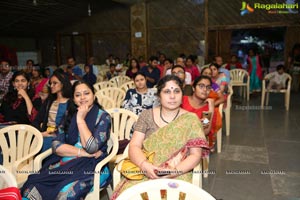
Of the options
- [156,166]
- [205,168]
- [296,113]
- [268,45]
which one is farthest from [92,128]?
[268,45]

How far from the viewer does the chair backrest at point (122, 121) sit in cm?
262

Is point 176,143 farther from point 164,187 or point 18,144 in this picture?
point 18,144

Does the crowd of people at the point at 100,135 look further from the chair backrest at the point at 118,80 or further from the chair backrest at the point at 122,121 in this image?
the chair backrest at the point at 118,80

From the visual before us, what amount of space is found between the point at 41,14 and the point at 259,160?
23.5ft

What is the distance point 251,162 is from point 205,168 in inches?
26.7

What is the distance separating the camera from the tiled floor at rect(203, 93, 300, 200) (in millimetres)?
2512

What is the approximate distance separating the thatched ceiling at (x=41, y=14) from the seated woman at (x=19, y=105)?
4183mm

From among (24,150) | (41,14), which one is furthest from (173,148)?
(41,14)

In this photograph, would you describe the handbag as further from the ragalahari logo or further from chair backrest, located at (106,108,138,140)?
the ragalahari logo

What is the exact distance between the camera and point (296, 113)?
525cm

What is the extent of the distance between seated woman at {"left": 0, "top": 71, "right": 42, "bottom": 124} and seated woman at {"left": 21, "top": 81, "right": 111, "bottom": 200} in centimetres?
89

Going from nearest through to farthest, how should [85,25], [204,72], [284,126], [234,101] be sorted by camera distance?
[204,72], [284,126], [234,101], [85,25]

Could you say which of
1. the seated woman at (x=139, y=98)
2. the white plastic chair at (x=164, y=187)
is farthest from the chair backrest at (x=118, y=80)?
the white plastic chair at (x=164, y=187)

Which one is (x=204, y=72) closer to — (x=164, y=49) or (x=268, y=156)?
(x=268, y=156)
